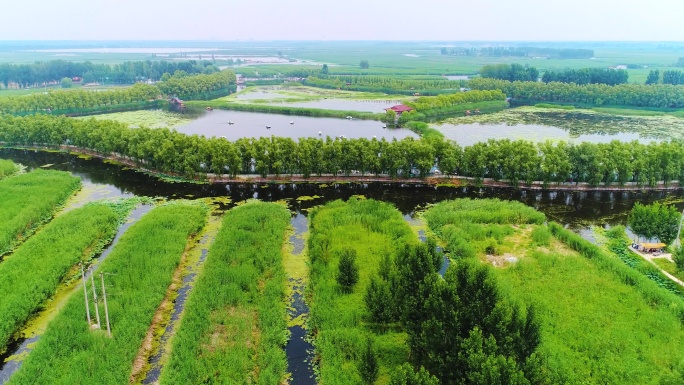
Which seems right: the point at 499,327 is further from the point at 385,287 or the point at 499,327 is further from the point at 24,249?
the point at 24,249

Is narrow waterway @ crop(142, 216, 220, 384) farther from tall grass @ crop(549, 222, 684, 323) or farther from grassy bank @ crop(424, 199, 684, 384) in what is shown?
tall grass @ crop(549, 222, 684, 323)

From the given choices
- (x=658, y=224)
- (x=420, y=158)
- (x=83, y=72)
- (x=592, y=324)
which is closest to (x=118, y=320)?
(x=592, y=324)

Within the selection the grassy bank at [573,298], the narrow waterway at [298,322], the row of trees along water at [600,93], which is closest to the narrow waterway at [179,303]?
the narrow waterway at [298,322]

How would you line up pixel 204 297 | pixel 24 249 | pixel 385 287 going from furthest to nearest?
pixel 24 249
pixel 204 297
pixel 385 287

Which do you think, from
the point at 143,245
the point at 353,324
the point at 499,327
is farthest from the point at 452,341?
the point at 143,245

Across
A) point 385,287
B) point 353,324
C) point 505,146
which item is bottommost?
point 353,324
